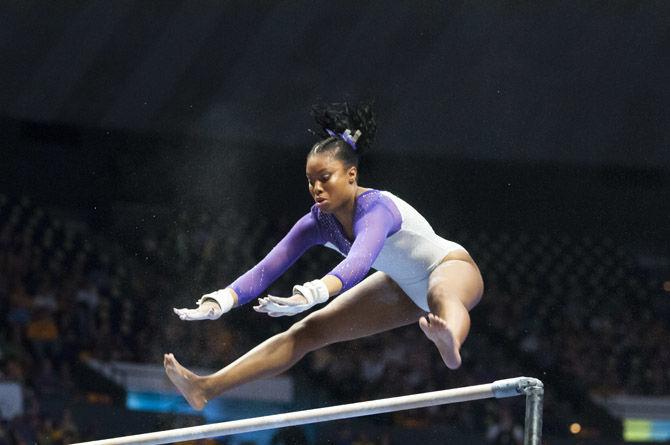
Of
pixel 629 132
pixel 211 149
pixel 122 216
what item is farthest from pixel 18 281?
pixel 629 132

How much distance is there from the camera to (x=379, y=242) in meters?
4.12

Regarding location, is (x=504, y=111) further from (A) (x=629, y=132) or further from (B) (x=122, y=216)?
(B) (x=122, y=216)

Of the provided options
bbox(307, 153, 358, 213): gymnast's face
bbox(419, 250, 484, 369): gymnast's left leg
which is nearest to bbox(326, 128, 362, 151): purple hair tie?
bbox(307, 153, 358, 213): gymnast's face

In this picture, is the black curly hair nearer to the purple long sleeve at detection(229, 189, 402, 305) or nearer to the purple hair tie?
the purple hair tie

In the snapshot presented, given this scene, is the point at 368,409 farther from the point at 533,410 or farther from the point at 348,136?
the point at 348,136

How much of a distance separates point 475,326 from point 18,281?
4136 mm

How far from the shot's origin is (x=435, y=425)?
30.1 ft

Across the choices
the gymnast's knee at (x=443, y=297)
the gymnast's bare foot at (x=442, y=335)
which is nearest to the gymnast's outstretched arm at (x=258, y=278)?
the gymnast's knee at (x=443, y=297)

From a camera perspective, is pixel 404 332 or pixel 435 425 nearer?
pixel 435 425

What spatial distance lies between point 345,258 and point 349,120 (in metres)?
0.55

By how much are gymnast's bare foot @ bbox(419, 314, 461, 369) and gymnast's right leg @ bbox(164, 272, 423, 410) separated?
25.5 inches

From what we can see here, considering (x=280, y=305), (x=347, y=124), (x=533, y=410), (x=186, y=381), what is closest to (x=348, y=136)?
(x=347, y=124)

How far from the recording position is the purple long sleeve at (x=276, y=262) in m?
4.27

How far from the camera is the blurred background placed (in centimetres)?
917
